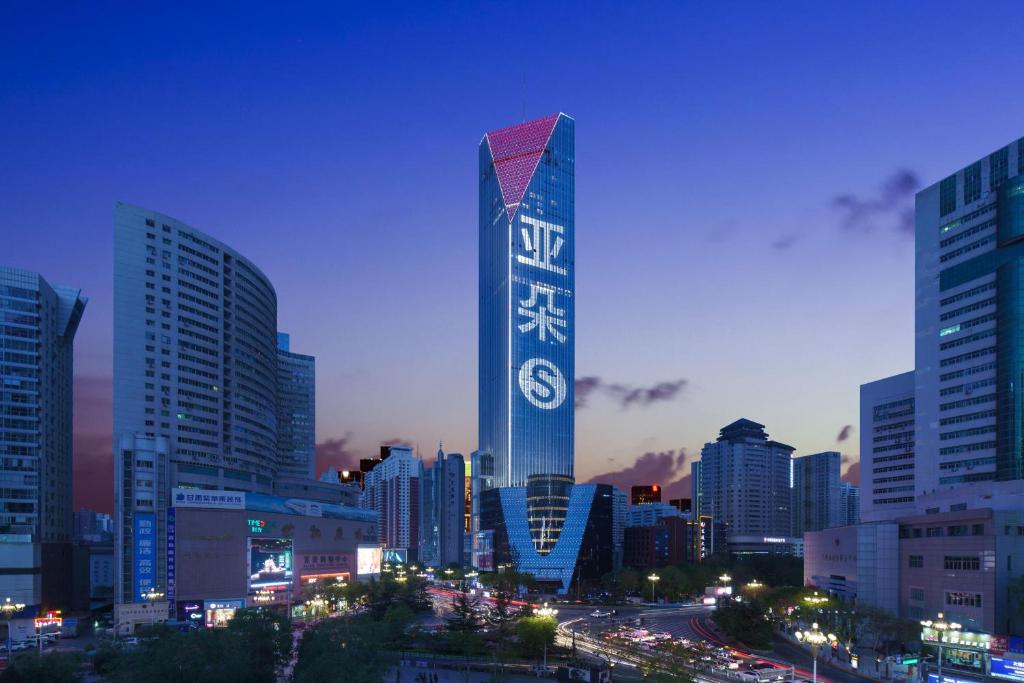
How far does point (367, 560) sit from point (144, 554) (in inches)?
2058

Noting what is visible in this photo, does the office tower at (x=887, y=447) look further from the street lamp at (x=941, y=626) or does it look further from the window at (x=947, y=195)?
the street lamp at (x=941, y=626)

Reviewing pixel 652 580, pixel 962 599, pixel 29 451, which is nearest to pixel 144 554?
Answer: pixel 29 451

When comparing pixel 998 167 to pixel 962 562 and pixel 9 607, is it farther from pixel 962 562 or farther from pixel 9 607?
pixel 9 607

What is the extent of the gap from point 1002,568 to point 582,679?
137ft

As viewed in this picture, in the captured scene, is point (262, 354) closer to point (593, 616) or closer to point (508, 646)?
point (593, 616)

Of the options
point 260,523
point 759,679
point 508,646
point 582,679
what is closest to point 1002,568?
point 759,679

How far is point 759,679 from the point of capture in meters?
72.8

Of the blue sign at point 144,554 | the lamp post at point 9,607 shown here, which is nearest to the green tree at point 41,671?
the lamp post at point 9,607

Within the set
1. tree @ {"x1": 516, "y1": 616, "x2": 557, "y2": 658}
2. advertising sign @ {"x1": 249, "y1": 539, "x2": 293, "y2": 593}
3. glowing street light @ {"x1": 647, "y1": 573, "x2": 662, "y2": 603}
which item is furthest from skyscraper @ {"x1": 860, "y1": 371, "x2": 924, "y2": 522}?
advertising sign @ {"x1": 249, "y1": 539, "x2": 293, "y2": 593}

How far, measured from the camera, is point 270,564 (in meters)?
124

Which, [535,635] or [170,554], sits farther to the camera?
[170,554]

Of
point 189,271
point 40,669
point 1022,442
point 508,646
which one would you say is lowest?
point 508,646

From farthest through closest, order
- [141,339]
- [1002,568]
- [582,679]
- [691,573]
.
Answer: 1. [691,573]
2. [141,339]
3. [1002,568]
4. [582,679]

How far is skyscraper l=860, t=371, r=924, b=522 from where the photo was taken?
14550 cm
